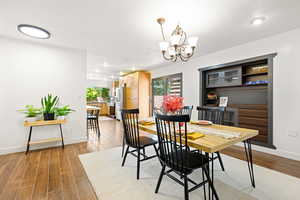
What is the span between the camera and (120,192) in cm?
165

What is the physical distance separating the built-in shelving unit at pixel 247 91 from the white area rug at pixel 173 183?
1186mm

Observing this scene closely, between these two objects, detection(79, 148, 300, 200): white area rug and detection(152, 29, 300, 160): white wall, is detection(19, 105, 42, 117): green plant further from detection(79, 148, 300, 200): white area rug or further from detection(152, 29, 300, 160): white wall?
detection(152, 29, 300, 160): white wall

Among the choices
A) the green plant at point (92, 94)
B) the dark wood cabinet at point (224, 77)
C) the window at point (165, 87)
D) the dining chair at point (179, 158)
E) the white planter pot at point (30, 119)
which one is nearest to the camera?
the dining chair at point (179, 158)

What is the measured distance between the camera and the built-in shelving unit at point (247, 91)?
9.32ft

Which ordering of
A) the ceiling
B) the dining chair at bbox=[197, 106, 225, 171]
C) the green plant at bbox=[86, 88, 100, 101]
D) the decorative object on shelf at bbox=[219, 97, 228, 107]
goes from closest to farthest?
the ceiling, the dining chair at bbox=[197, 106, 225, 171], the decorative object on shelf at bbox=[219, 97, 228, 107], the green plant at bbox=[86, 88, 100, 101]

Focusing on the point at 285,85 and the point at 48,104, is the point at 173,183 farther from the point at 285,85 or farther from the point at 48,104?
the point at 48,104

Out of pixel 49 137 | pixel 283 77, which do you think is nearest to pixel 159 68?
pixel 283 77

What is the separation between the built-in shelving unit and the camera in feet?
9.32

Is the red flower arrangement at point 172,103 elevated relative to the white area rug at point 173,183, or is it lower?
elevated

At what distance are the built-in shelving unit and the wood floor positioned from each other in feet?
2.14

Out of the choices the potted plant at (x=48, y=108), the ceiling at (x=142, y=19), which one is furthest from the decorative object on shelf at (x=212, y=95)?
the potted plant at (x=48, y=108)

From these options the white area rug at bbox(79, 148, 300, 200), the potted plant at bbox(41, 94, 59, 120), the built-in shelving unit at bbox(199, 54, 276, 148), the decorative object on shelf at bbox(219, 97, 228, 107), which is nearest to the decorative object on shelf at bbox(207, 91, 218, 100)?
the built-in shelving unit at bbox(199, 54, 276, 148)

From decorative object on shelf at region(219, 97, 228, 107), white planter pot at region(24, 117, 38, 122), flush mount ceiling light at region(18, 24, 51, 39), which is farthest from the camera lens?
decorative object on shelf at region(219, 97, 228, 107)

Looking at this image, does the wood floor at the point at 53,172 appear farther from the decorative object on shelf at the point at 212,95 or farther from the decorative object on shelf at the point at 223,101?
the decorative object on shelf at the point at 212,95
